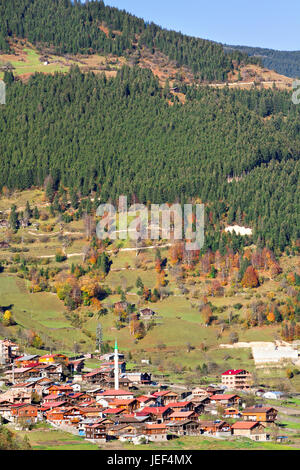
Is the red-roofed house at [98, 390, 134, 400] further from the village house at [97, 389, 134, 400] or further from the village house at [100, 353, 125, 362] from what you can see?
the village house at [100, 353, 125, 362]

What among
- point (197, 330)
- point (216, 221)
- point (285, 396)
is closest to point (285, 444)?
point (285, 396)

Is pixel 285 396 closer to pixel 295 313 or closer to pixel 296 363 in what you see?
pixel 296 363

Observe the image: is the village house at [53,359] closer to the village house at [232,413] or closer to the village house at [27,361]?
the village house at [27,361]

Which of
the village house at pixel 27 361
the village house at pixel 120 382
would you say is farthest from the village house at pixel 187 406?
the village house at pixel 27 361

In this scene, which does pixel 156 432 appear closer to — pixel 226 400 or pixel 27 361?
pixel 226 400

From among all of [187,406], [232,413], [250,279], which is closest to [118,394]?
[187,406]

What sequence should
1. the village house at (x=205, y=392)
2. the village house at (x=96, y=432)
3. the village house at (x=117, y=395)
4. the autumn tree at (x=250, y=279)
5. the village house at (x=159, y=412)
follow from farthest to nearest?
the autumn tree at (x=250, y=279), the village house at (x=205, y=392), the village house at (x=117, y=395), the village house at (x=159, y=412), the village house at (x=96, y=432)
